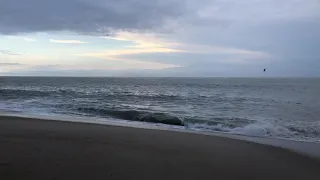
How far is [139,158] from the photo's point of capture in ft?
21.0

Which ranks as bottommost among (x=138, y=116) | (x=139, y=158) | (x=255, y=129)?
(x=138, y=116)

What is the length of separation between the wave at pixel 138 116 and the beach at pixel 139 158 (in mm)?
5414

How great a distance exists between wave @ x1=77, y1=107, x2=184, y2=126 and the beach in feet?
17.8

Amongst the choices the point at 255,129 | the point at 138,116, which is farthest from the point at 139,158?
the point at 138,116

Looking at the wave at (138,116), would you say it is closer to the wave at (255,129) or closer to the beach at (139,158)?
the wave at (255,129)

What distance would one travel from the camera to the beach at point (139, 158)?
533 centimetres

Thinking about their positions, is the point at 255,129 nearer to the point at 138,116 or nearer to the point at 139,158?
the point at 138,116

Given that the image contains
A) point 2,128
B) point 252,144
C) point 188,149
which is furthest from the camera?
point 2,128

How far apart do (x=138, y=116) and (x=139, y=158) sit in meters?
10.2

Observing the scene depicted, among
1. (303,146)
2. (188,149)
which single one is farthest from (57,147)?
(303,146)

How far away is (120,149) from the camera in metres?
7.24

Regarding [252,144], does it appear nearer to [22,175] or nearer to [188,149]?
[188,149]

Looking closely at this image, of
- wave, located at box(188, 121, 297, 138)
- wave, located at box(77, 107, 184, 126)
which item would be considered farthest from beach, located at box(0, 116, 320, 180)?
wave, located at box(77, 107, 184, 126)

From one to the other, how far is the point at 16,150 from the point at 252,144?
253 inches
